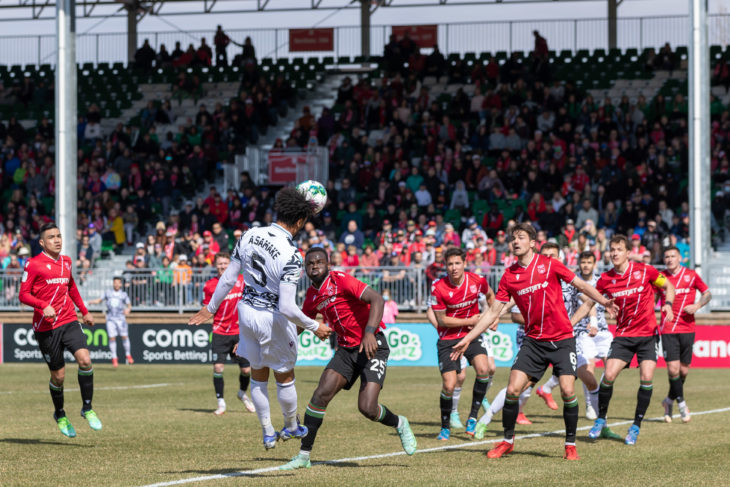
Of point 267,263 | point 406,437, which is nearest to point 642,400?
point 406,437

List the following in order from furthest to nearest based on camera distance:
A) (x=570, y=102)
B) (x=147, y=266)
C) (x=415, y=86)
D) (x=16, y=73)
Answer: (x=16, y=73), (x=415, y=86), (x=570, y=102), (x=147, y=266)

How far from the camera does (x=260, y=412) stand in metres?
10.6

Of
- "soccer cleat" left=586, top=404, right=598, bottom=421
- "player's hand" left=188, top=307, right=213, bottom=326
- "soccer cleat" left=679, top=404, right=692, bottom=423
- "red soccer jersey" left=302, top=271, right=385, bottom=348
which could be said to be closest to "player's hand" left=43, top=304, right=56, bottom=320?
"player's hand" left=188, top=307, right=213, bottom=326

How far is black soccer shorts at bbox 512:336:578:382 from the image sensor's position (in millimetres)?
11344

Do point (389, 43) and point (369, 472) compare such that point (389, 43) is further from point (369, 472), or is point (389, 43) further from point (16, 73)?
point (369, 472)

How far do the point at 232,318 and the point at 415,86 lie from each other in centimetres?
2325

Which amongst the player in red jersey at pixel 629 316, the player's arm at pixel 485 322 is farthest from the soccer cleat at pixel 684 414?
the player's arm at pixel 485 322

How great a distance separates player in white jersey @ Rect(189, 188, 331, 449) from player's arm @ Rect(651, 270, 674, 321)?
508 cm

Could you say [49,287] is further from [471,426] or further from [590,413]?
[590,413]

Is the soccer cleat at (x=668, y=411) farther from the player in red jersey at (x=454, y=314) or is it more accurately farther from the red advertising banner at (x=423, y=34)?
the red advertising banner at (x=423, y=34)

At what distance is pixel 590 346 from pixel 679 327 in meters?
1.17

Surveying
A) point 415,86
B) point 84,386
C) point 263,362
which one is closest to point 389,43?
point 415,86

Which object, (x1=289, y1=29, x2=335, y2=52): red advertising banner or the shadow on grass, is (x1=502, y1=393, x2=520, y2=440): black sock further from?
(x1=289, y1=29, x2=335, y2=52): red advertising banner

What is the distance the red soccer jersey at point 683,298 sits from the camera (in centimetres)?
1520
